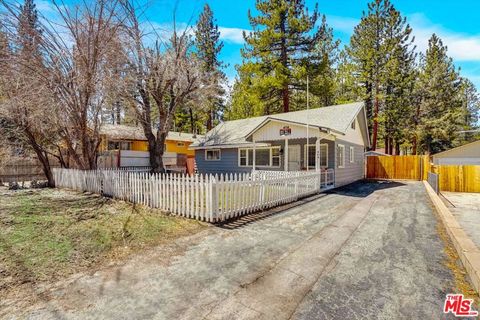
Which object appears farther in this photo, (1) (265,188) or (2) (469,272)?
(1) (265,188)

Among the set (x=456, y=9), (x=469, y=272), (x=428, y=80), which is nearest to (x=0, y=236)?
(x=469, y=272)

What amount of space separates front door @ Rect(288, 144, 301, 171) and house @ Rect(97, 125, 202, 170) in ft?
33.1

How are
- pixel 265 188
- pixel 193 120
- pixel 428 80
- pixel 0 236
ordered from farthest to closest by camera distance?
pixel 193 120, pixel 428 80, pixel 265 188, pixel 0 236

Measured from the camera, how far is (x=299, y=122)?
1305cm

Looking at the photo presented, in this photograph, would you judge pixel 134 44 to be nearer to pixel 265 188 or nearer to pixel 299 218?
pixel 265 188

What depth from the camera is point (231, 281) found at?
A: 3496mm

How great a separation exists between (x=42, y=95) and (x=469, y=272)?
43.2 ft

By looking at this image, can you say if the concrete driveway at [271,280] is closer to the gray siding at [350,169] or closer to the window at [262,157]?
the gray siding at [350,169]

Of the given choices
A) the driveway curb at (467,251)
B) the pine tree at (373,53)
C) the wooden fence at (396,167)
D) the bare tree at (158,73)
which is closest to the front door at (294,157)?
the bare tree at (158,73)

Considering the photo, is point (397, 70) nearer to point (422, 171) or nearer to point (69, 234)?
point (422, 171)

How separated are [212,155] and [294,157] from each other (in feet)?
22.7

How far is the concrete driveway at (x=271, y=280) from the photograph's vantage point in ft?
9.29

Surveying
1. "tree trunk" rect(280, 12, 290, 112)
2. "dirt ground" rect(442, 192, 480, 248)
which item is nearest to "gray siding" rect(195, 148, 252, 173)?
"tree trunk" rect(280, 12, 290, 112)

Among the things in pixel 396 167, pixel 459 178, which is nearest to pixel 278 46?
pixel 396 167
